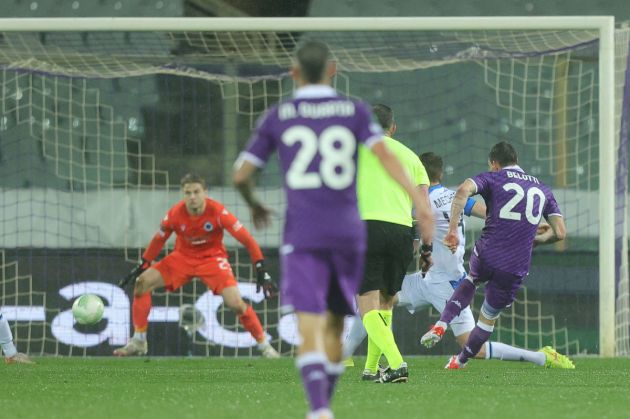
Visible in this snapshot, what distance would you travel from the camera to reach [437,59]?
539 inches

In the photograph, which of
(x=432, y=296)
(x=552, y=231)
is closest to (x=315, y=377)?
(x=552, y=231)

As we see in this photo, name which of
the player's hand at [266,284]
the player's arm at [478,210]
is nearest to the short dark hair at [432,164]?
the player's arm at [478,210]

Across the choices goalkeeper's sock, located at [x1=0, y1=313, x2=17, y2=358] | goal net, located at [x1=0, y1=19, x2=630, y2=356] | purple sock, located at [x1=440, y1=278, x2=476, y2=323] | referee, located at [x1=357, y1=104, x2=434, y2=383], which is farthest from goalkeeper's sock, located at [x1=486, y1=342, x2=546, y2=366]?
goalkeeper's sock, located at [x1=0, y1=313, x2=17, y2=358]

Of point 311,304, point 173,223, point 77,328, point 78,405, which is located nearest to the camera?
point 311,304

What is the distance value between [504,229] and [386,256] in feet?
5.00

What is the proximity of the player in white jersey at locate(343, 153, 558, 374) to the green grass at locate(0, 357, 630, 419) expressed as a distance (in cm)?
34

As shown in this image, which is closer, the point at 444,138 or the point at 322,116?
the point at 322,116

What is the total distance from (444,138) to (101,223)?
3668 mm

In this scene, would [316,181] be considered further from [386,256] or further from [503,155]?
[503,155]

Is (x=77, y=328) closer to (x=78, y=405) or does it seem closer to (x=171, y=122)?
(x=171, y=122)

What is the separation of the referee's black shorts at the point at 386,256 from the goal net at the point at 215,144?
4.17 meters

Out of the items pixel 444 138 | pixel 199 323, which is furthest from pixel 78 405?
pixel 444 138

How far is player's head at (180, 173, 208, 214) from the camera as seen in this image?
12.1 m

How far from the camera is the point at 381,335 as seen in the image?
8.80 m
